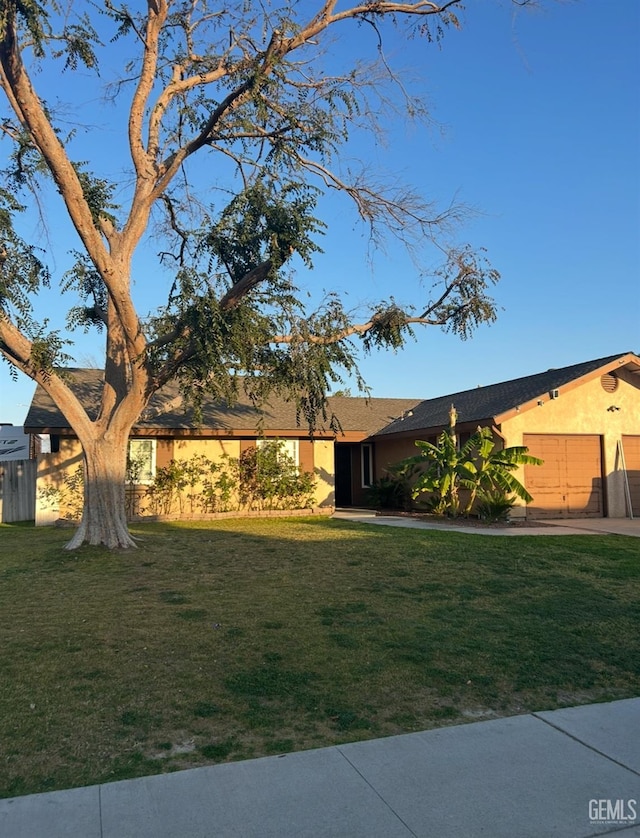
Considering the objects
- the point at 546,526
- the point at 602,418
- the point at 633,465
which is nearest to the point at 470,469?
the point at 546,526

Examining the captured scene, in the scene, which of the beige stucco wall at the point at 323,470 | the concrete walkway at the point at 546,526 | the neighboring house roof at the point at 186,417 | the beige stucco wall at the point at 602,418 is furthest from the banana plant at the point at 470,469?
the beige stucco wall at the point at 323,470

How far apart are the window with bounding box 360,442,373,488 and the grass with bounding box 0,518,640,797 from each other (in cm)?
1312

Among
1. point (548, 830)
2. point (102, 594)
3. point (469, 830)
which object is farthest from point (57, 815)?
point (102, 594)

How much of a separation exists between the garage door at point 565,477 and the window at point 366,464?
24.8 feet

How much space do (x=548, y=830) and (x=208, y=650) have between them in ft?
11.5

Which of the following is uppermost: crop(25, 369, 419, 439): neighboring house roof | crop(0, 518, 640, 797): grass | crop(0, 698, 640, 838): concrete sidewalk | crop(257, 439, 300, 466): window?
crop(25, 369, 419, 439): neighboring house roof

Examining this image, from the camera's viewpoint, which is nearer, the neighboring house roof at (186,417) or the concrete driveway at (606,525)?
the concrete driveway at (606,525)

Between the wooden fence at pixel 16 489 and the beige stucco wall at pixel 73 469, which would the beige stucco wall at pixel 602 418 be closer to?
the beige stucco wall at pixel 73 469

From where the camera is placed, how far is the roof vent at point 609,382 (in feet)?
60.5

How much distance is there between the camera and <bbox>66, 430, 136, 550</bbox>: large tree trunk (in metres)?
11.9

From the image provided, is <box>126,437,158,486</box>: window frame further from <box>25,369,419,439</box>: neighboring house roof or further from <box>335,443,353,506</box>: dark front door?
<box>335,443,353,506</box>: dark front door

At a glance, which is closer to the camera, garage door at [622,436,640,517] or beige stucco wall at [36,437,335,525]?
beige stucco wall at [36,437,335,525]

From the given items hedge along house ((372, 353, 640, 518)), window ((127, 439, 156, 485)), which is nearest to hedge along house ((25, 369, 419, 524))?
window ((127, 439, 156, 485))

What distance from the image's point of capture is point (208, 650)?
5988mm
